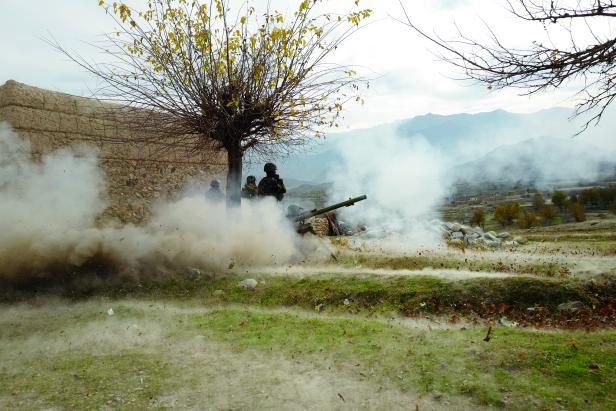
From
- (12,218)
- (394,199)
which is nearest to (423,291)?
(12,218)

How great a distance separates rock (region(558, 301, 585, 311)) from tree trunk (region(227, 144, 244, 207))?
8267 millimetres

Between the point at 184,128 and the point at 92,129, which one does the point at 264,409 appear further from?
the point at 92,129

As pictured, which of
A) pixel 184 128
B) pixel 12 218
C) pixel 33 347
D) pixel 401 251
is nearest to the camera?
pixel 33 347

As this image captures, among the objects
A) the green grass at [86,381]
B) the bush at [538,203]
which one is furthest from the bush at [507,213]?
the green grass at [86,381]

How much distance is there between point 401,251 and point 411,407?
9209 millimetres

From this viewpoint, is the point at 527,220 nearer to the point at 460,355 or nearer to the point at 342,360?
the point at 460,355

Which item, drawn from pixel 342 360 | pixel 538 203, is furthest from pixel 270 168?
pixel 538 203

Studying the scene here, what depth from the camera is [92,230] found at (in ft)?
33.3

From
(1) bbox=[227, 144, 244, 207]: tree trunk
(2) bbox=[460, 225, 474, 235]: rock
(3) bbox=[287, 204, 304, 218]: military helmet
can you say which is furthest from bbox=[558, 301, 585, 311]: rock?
(2) bbox=[460, 225, 474, 235]: rock

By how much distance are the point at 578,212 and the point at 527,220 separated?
3.05 metres

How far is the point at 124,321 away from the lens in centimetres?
780

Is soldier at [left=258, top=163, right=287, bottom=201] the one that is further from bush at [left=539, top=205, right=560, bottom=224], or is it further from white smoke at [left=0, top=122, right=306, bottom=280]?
bush at [left=539, top=205, right=560, bottom=224]

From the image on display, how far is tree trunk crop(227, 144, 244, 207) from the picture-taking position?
12.0 metres

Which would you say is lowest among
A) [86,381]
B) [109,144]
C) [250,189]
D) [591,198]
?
→ [86,381]
